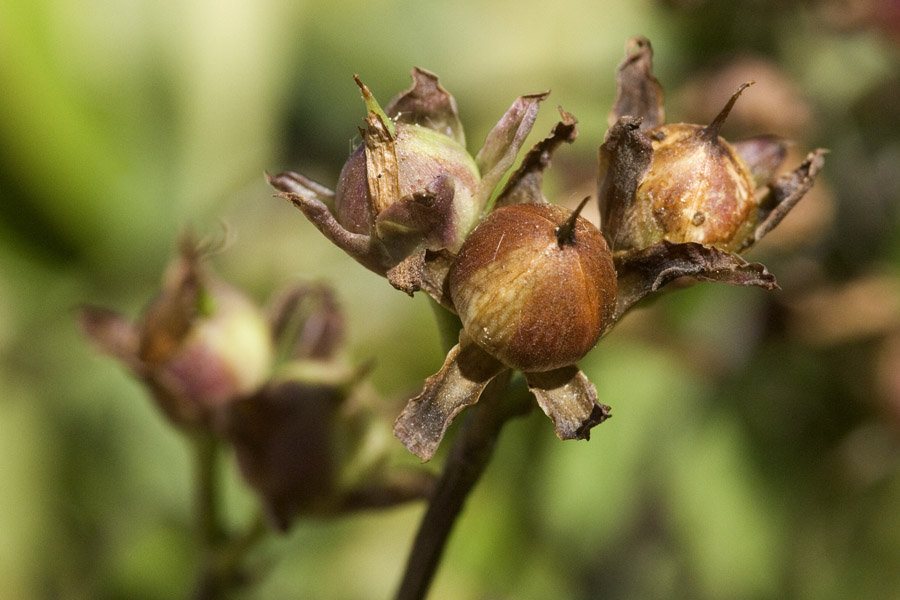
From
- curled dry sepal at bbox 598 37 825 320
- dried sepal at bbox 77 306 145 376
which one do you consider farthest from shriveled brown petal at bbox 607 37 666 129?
dried sepal at bbox 77 306 145 376

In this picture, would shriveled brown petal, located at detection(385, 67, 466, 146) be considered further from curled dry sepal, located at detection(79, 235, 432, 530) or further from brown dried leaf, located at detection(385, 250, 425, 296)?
curled dry sepal, located at detection(79, 235, 432, 530)

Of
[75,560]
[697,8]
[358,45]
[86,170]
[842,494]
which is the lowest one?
[75,560]

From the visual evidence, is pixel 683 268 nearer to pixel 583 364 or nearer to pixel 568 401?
pixel 568 401

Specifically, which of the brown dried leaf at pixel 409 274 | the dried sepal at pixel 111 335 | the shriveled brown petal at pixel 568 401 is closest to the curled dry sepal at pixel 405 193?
the brown dried leaf at pixel 409 274

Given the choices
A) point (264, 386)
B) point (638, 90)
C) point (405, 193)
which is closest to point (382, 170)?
point (405, 193)

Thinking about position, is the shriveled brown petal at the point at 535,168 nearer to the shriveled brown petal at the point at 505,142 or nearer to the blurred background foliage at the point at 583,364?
the shriveled brown petal at the point at 505,142

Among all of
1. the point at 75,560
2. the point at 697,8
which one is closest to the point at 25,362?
the point at 75,560

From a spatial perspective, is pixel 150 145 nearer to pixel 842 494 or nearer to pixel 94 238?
pixel 94 238
